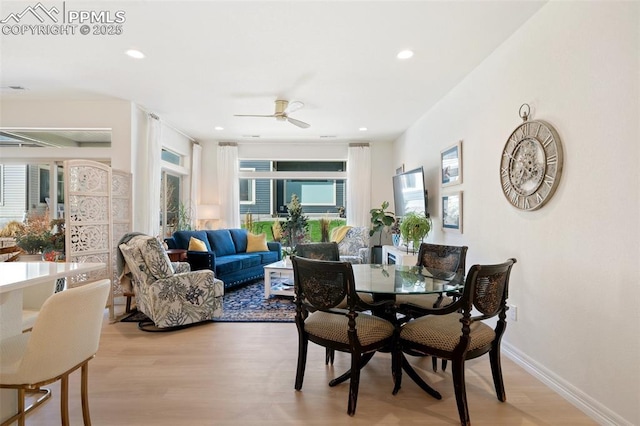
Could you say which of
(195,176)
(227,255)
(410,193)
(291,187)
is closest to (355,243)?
(410,193)

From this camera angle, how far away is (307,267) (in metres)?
1.96

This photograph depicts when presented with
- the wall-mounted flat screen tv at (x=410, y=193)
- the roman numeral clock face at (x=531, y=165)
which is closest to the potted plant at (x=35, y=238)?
the wall-mounted flat screen tv at (x=410, y=193)

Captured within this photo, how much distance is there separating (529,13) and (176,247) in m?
5.18

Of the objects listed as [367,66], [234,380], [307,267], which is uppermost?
[367,66]

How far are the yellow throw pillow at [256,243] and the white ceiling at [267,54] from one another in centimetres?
246

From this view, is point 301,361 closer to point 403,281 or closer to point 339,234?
point 403,281

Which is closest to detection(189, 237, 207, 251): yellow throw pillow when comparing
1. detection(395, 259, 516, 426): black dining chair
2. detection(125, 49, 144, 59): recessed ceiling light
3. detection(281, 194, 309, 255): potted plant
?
detection(281, 194, 309, 255): potted plant

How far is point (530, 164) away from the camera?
2.38 meters

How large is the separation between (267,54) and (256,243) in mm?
3816

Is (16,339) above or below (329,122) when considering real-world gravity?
below

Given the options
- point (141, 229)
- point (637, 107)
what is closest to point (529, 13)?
point (637, 107)

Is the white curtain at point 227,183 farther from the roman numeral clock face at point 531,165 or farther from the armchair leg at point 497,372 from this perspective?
the armchair leg at point 497,372

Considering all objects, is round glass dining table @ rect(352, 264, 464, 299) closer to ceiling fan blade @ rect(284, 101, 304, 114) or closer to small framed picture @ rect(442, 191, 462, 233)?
small framed picture @ rect(442, 191, 462, 233)

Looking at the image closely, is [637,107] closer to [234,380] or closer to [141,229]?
[234,380]
